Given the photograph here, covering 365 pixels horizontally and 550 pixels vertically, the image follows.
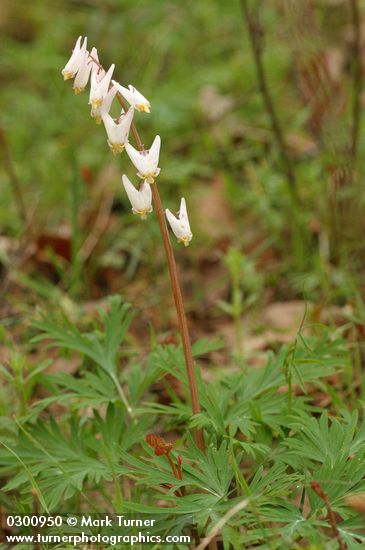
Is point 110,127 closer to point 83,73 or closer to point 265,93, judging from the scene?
point 83,73

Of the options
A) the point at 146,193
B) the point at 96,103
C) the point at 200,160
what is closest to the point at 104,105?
the point at 96,103

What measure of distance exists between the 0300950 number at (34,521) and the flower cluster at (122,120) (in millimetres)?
1004

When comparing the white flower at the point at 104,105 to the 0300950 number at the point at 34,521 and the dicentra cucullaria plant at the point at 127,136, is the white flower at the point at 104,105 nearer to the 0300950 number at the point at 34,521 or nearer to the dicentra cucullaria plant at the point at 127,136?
the dicentra cucullaria plant at the point at 127,136

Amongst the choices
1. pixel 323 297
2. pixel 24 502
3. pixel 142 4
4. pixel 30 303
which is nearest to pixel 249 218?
pixel 323 297

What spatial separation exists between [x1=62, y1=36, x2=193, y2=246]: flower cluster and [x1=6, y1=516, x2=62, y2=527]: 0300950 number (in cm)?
100

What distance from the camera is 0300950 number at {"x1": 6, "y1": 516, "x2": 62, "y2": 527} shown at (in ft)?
7.45

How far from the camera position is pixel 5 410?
3.04 metres

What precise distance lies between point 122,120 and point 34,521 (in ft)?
4.41

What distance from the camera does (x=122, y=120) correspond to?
7.29ft

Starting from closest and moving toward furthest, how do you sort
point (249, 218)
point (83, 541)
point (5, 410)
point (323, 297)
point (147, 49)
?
point (83, 541)
point (5, 410)
point (323, 297)
point (249, 218)
point (147, 49)

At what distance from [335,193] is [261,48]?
0.93 metres

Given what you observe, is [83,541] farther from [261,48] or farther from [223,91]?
[223,91]

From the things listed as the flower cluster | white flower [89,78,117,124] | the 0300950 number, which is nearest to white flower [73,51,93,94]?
the flower cluster

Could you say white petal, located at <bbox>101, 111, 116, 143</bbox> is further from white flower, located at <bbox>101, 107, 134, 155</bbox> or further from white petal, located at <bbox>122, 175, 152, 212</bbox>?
white petal, located at <bbox>122, 175, 152, 212</bbox>
